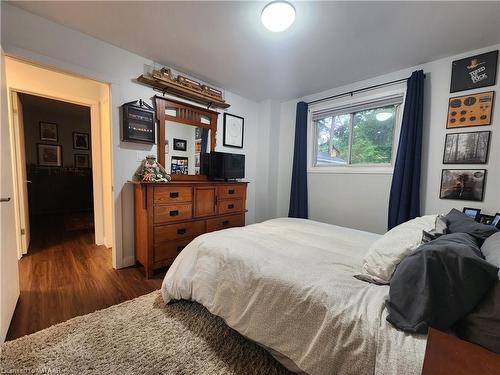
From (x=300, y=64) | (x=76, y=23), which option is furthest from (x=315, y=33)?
(x=76, y=23)

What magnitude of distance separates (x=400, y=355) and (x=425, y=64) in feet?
9.32

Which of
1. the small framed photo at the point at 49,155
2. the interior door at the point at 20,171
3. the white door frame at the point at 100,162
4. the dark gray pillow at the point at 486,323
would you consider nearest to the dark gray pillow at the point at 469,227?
the dark gray pillow at the point at 486,323

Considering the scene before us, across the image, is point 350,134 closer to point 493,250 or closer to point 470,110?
point 470,110

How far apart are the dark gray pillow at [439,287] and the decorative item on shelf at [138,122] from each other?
8.22ft

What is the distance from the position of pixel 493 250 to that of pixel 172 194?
7.51ft

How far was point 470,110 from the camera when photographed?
2.06 m

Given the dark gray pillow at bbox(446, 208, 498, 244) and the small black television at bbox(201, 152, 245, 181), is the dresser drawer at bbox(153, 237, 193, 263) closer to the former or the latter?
the small black television at bbox(201, 152, 245, 181)

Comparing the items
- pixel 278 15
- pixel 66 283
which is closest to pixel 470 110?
pixel 278 15

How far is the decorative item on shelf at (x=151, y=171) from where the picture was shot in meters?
2.32

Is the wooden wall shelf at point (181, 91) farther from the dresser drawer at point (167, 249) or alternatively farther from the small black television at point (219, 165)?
the dresser drawer at point (167, 249)

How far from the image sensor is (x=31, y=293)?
1.80 m

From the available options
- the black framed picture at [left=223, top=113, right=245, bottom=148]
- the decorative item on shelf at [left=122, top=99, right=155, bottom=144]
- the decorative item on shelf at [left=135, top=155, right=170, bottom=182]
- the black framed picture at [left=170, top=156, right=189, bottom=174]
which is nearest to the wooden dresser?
the decorative item on shelf at [left=135, top=155, right=170, bottom=182]

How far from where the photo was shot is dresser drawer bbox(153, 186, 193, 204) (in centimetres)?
215

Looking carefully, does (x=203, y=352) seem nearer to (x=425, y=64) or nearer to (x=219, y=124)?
(x=219, y=124)
